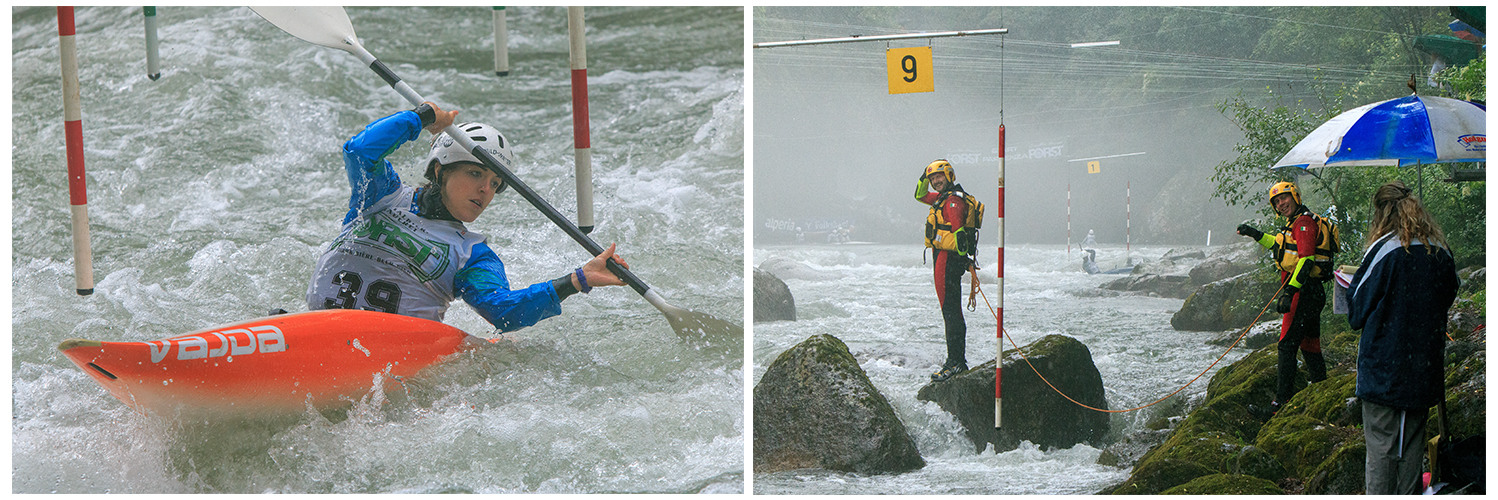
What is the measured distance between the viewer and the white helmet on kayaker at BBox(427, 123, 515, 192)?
11.9 ft

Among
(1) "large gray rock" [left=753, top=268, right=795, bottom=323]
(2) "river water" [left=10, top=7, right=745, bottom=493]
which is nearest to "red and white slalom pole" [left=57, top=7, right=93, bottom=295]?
(2) "river water" [left=10, top=7, right=745, bottom=493]

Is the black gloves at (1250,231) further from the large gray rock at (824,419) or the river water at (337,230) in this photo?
the river water at (337,230)

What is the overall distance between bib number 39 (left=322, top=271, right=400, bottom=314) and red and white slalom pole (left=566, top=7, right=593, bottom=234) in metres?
0.71

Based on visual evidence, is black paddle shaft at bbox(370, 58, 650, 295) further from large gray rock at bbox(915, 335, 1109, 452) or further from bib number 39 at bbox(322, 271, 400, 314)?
large gray rock at bbox(915, 335, 1109, 452)

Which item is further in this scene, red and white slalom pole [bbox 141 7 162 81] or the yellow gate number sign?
red and white slalom pole [bbox 141 7 162 81]

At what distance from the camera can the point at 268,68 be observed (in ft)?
26.1

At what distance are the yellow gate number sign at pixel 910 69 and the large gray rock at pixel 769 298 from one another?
0.83 m

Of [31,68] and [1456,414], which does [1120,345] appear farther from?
[31,68]

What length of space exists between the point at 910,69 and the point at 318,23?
2.33 meters

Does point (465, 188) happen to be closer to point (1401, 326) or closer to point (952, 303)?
point (952, 303)

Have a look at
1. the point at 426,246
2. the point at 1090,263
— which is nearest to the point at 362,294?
the point at 426,246

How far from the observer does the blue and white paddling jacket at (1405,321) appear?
2941 mm

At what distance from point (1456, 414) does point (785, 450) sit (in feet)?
7.40

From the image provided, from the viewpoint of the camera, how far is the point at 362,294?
3.51m
